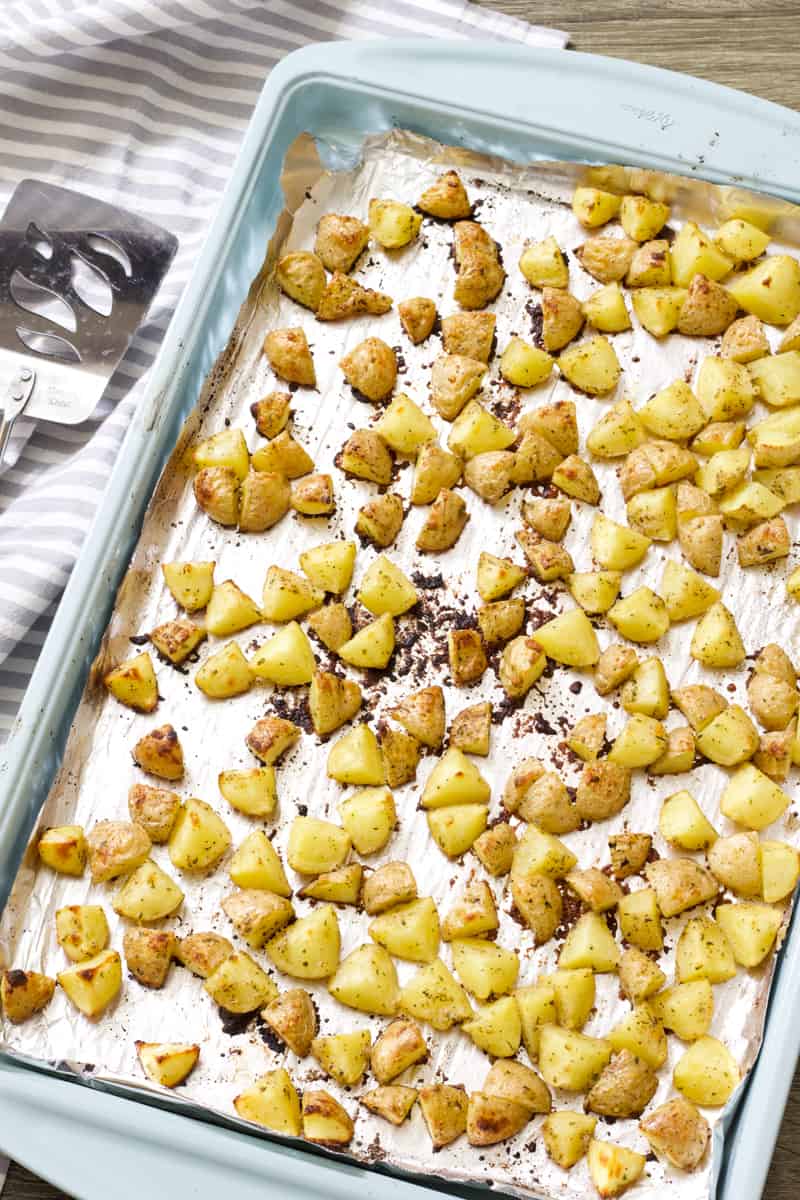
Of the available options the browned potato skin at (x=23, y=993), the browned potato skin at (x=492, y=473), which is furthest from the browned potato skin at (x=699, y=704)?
the browned potato skin at (x=23, y=993)

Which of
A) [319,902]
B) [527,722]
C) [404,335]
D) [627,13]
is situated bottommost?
[319,902]

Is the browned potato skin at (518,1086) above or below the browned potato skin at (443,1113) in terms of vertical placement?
above

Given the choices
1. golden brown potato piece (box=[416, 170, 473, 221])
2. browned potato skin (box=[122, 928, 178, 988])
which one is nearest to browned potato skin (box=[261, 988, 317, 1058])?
browned potato skin (box=[122, 928, 178, 988])

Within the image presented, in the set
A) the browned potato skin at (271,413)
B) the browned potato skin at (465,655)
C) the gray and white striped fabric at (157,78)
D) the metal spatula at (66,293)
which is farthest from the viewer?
the gray and white striped fabric at (157,78)

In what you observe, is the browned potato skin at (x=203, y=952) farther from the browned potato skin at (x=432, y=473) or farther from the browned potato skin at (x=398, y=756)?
the browned potato skin at (x=432, y=473)

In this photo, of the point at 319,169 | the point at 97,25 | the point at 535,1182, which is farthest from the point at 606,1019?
the point at 97,25

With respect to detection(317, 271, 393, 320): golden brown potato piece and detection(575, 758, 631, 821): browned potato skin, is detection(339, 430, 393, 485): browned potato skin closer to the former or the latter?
detection(317, 271, 393, 320): golden brown potato piece

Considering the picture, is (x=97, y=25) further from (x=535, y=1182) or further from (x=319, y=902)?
(x=535, y=1182)
